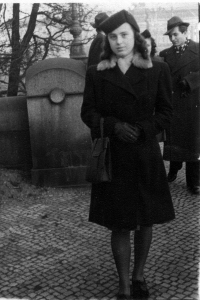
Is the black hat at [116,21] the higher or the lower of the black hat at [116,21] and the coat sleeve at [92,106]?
the higher

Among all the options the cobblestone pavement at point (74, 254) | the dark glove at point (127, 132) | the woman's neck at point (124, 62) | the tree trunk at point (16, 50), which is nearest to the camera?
the dark glove at point (127, 132)

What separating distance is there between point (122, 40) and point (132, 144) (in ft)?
2.02

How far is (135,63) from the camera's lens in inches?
117

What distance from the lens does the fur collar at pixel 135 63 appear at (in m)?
2.96

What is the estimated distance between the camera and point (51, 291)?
3287 mm

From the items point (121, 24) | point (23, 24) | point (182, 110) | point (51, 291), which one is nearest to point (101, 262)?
point (51, 291)

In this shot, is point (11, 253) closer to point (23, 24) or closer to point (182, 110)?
point (182, 110)

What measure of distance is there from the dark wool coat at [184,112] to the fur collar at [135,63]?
2.35 metres

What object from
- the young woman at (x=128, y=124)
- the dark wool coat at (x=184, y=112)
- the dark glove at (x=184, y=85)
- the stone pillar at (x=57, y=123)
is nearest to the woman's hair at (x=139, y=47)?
the young woman at (x=128, y=124)

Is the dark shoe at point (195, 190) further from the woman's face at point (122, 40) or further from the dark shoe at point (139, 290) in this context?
the woman's face at point (122, 40)

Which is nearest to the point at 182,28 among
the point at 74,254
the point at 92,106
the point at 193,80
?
the point at 193,80

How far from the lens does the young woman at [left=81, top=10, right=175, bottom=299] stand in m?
2.97

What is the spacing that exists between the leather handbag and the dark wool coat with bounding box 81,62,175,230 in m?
0.05

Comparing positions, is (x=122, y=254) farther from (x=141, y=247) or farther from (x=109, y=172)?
(x=109, y=172)
